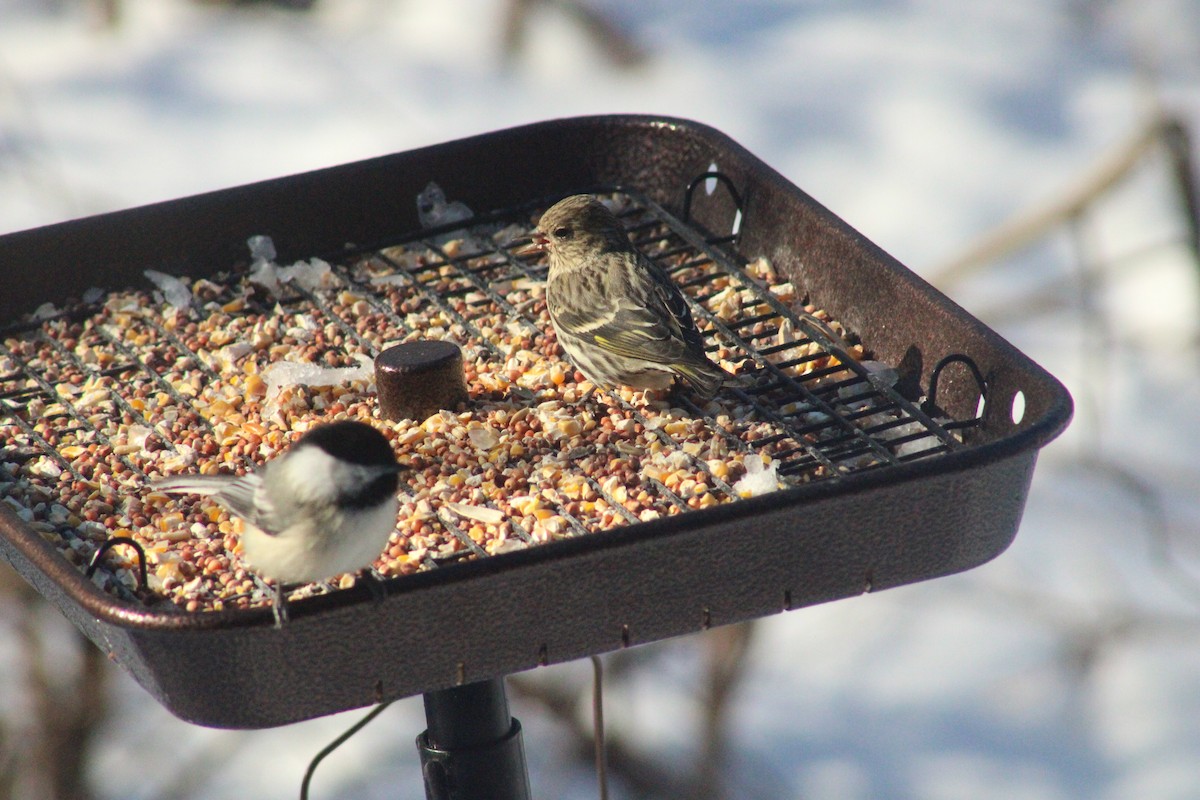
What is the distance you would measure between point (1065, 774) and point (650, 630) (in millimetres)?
3600

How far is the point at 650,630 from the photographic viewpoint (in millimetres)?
2896

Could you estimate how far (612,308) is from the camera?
13.1 feet

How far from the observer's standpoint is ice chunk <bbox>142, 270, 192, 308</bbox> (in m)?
4.13

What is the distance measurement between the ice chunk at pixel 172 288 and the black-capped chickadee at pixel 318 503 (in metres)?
1.07

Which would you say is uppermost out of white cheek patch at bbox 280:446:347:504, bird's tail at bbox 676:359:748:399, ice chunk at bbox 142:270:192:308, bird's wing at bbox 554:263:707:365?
ice chunk at bbox 142:270:192:308

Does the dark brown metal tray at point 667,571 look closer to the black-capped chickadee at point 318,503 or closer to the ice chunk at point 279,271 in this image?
the black-capped chickadee at point 318,503

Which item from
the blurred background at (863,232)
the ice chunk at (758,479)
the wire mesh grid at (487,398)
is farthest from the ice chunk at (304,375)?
the blurred background at (863,232)

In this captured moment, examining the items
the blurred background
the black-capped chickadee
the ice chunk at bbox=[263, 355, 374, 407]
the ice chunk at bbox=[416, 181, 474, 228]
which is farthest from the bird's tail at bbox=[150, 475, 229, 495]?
the blurred background

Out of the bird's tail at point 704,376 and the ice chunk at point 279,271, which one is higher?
the ice chunk at point 279,271

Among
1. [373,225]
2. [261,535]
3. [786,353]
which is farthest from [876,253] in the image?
[261,535]

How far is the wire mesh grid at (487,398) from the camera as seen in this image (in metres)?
3.31

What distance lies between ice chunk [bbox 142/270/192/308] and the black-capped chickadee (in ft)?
3.51

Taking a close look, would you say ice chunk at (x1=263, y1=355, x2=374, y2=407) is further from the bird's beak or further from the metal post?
the metal post

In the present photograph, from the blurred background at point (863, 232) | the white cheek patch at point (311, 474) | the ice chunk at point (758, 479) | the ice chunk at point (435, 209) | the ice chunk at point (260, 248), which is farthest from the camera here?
the blurred background at point (863, 232)
